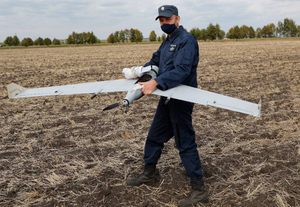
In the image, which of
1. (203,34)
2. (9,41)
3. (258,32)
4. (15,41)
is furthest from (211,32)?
(9,41)

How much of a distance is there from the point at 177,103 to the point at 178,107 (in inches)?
1.9

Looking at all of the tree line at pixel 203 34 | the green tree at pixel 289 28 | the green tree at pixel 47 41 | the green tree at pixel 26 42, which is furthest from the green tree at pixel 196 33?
the green tree at pixel 26 42

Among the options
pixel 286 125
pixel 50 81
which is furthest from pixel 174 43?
pixel 50 81

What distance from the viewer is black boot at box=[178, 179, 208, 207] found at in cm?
312

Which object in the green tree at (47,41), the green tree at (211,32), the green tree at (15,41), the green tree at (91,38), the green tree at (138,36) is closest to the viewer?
the green tree at (211,32)

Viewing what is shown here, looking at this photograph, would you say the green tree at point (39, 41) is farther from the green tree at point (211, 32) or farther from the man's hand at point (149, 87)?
the man's hand at point (149, 87)

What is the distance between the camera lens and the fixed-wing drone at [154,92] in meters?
2.62

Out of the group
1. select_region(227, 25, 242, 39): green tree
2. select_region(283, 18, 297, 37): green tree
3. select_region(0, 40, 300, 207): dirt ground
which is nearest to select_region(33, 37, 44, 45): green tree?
select_region(227, 25, 242, 39): green tree

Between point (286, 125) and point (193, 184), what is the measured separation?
3249mm

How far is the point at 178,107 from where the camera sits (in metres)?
3.10

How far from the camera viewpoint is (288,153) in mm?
4289

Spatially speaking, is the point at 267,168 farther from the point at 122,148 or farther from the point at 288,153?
the point at 122,148

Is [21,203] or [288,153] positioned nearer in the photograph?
[21,203]

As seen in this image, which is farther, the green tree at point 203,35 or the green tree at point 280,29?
the green tree at point 280,29
